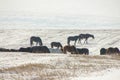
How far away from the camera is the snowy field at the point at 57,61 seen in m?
20.1

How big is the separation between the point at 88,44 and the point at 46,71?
1347 inches

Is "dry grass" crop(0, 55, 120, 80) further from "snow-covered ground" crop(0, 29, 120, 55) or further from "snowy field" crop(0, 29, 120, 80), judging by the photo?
"snow-covered ground" crop(0, 29, 120, 55)

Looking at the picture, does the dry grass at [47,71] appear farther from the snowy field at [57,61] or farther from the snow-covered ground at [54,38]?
the snow-covered ground at [54,38]

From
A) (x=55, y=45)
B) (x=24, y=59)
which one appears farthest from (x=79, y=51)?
(x=24, y=59)

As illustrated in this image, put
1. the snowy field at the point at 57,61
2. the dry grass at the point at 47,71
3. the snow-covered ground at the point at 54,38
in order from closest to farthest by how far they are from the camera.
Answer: the dry grass at the point at 47,71 → the snowy field at the point at 57,61 → the snow-covered ground at the point at 54,38

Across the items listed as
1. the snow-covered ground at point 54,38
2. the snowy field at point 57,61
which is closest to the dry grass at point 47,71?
the snowy field at point 57,61

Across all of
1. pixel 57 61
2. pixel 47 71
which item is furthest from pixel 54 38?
pixel 47 71

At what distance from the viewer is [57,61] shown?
87.4ft

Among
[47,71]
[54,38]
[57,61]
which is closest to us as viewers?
[47,71]

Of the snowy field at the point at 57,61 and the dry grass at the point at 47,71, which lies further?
the snowy field at the point at 57,61

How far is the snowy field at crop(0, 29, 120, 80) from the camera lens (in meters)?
20.1

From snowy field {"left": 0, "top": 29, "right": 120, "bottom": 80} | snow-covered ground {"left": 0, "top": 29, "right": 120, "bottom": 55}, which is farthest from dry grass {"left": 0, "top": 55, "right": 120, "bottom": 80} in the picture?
snow-covered ground {"left": 0, "top": 29, "right": 120, "bottom": 55}

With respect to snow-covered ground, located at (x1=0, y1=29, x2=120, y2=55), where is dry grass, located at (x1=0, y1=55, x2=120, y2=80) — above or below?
above

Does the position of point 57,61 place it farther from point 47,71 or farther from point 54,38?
point 54,38
